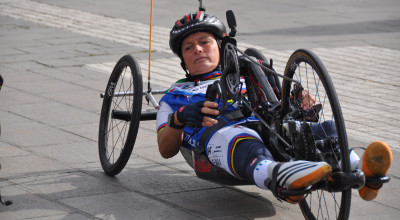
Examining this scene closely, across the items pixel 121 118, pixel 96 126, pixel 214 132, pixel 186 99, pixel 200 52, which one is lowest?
pixel 96 126

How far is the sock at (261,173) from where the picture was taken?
3.34m

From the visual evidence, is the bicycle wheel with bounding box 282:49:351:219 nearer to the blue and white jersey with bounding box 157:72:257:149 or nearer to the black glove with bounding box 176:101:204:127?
the black glove with bounding box 176:101:204:127

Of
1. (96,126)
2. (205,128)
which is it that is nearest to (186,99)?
(205,128)

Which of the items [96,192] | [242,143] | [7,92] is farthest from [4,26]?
[242,143]

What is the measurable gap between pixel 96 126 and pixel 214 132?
2.17 meters

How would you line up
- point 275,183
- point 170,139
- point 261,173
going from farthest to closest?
point 170,139 < point 261,173 < point 275,183

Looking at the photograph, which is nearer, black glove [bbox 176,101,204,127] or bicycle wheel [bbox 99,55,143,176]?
black glove [bbox 176,101,204,127]

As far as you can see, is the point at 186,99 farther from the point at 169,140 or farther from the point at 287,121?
the point at 287,121

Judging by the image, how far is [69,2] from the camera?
48.1 ft

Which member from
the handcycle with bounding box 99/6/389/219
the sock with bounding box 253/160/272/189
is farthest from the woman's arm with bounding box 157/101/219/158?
the sock with bounding box 253/160/272/189

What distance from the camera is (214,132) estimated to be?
12.7 feet

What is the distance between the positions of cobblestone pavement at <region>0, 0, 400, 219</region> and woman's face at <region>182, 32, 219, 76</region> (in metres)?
0.76

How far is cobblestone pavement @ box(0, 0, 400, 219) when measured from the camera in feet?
13.3

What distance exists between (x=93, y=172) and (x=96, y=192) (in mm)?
438
